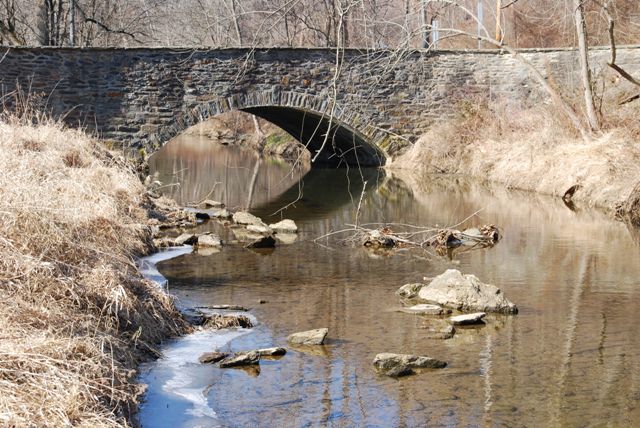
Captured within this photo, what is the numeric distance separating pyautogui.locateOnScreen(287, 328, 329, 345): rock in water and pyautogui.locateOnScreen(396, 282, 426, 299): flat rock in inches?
66.0

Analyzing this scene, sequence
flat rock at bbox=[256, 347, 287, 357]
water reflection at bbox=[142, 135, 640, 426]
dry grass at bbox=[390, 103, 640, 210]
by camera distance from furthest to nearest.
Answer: dry grass at bbox=[390, 103, 640, 210], flat rock at bbox=[256, 347, 287, 357], water reflection at bbox=[142, 135, 640, 426]

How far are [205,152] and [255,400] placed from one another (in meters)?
23.5

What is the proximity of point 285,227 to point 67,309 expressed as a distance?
25.3ft

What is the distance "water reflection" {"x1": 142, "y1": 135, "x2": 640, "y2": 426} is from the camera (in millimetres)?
6020

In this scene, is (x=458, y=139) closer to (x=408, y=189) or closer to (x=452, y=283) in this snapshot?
(x=408, y=189)

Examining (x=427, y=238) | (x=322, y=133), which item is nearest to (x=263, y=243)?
(x=427, y=238)

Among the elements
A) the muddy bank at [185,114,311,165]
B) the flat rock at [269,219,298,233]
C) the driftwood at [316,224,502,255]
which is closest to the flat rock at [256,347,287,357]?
the driftwood at [316,224,502,255]

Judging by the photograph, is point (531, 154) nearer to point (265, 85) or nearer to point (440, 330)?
point (265, 85)

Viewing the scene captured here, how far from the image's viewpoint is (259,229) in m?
13.5

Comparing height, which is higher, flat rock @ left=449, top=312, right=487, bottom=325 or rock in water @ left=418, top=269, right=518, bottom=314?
rock in water @ left=418, top=269, right=518, bottom=314

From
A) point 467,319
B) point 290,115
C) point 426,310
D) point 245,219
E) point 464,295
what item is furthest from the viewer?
point 290,115

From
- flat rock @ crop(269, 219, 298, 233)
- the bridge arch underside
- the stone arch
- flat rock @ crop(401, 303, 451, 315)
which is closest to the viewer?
flat rock @ crop(401, 303, 451, 315)

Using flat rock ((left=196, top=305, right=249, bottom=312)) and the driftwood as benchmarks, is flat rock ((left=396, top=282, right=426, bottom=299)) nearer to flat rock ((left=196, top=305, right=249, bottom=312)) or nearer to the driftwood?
flat rock ((left=196, top=305, right=249, bottom=312))

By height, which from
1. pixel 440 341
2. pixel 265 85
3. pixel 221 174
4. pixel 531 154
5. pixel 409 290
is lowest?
pixel 440 341
